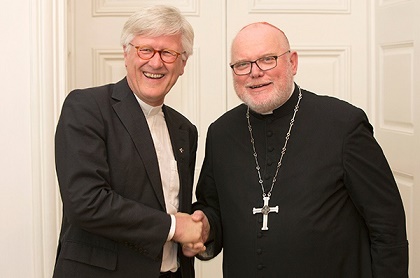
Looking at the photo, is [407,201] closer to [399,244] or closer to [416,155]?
[416,155]

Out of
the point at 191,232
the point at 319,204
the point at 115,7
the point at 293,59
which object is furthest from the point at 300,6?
the point at 191,232

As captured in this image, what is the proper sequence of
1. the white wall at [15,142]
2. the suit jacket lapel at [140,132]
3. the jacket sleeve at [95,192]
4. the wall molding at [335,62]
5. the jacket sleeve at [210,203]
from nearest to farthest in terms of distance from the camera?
the jacket sleeve at [95,192]
the suit jacket lapel at [140,132]
the jacket sleeve at [210,203]
the white wall at [15,142]
the wall molding at [335,62]

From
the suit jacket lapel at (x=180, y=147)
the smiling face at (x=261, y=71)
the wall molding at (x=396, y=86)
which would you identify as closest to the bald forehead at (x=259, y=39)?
the smiling face at (x=261, y=71)

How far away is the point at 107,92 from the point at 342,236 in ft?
2.95

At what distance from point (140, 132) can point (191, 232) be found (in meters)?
0.36

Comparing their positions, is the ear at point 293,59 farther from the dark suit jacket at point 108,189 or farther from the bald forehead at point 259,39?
the dark suit jacket at point 108,189

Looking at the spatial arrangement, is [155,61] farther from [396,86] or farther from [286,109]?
[396,86]

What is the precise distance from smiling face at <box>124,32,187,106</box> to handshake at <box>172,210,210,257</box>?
41 centimetres

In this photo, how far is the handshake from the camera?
2234mm

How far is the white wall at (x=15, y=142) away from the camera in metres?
2.67

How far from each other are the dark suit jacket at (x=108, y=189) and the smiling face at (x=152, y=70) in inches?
1.9

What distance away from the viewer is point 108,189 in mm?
2131

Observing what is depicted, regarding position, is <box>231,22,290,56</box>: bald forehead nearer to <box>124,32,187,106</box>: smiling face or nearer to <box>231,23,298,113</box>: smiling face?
<box>231,23,298,113</box>: smiling face

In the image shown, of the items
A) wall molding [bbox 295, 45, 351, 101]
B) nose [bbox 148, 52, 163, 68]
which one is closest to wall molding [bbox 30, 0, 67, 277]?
nose [bbox 148, 52, 163, 68]
